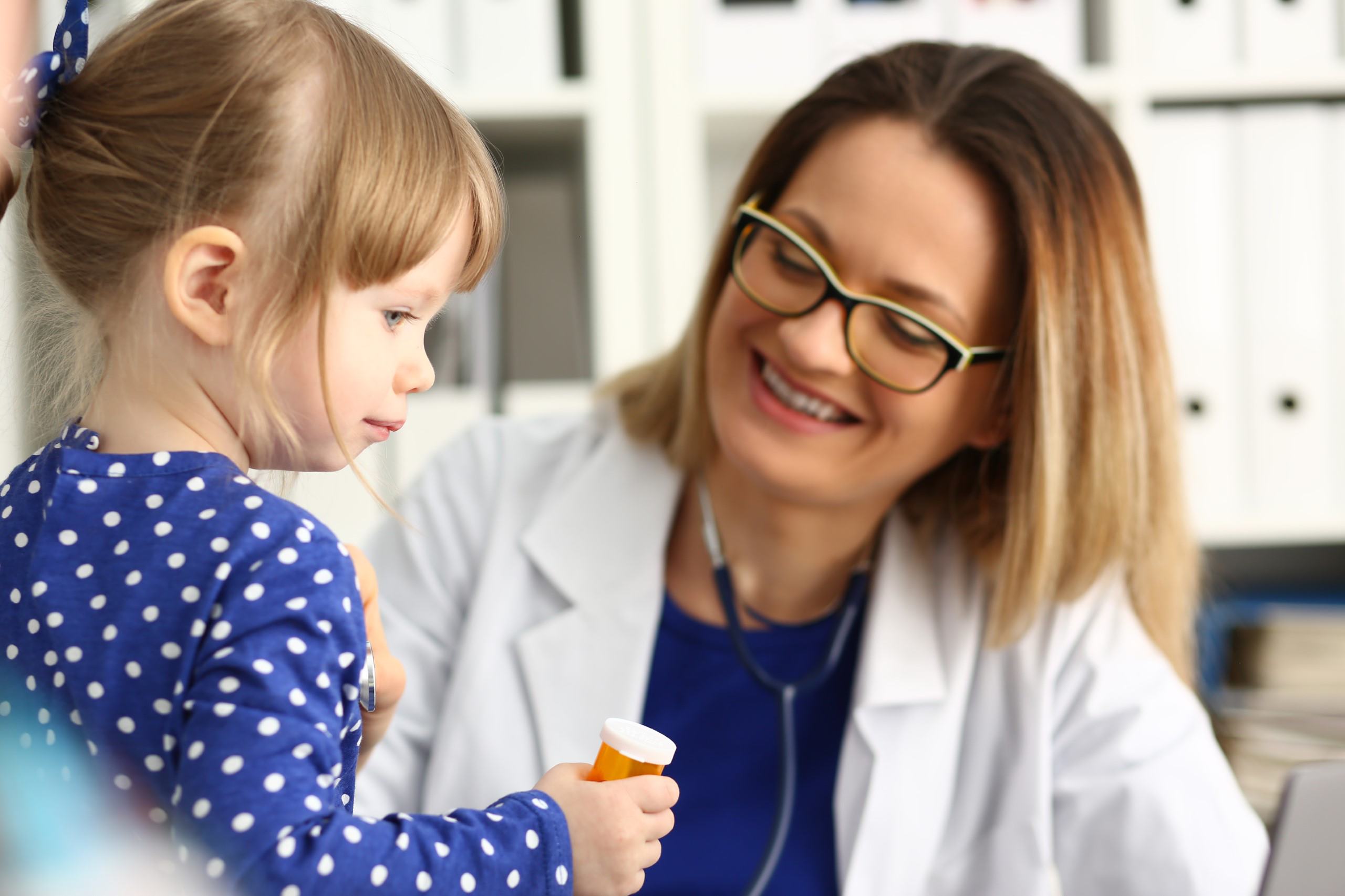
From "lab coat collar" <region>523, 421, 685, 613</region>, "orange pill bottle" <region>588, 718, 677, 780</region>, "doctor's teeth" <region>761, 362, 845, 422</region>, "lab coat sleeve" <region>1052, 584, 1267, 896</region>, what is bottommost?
"lab coat sleeve" <region>1052, 584, 1267, 896</region>

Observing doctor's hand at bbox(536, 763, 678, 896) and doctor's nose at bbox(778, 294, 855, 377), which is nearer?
doctor's hand at bbox(536, 763, 678, 896)

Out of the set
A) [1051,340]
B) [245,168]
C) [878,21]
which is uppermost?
[878,21]

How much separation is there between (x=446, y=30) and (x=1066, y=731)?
1113 millimetres

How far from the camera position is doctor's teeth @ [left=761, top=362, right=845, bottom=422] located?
3.22ft

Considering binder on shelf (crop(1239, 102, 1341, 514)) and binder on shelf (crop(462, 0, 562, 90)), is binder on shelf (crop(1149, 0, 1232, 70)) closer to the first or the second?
binder on shelf (crop(1239, 102, 1341, 514))

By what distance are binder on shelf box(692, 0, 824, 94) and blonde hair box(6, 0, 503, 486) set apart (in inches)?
41.9

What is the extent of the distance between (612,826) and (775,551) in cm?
63

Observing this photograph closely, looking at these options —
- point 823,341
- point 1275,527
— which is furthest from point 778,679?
point 1275,527

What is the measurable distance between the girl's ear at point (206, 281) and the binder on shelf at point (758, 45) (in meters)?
1.11

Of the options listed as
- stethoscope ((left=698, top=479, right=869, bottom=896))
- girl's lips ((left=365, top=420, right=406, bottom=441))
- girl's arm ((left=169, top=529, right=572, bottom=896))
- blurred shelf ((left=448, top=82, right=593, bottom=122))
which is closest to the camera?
girl's arm ((left=169, top=529, right=572, bottom=896))

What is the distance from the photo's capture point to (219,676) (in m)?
0.43

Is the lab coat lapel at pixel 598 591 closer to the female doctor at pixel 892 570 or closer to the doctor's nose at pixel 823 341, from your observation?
the female doctor at pixel 892 570

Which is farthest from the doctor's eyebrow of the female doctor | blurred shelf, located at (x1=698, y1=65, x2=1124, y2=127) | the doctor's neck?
blurred shelf, located at (x1=698, y1=65, x2=1124, y2=127)

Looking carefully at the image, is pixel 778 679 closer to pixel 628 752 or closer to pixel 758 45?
pixel 628 752
